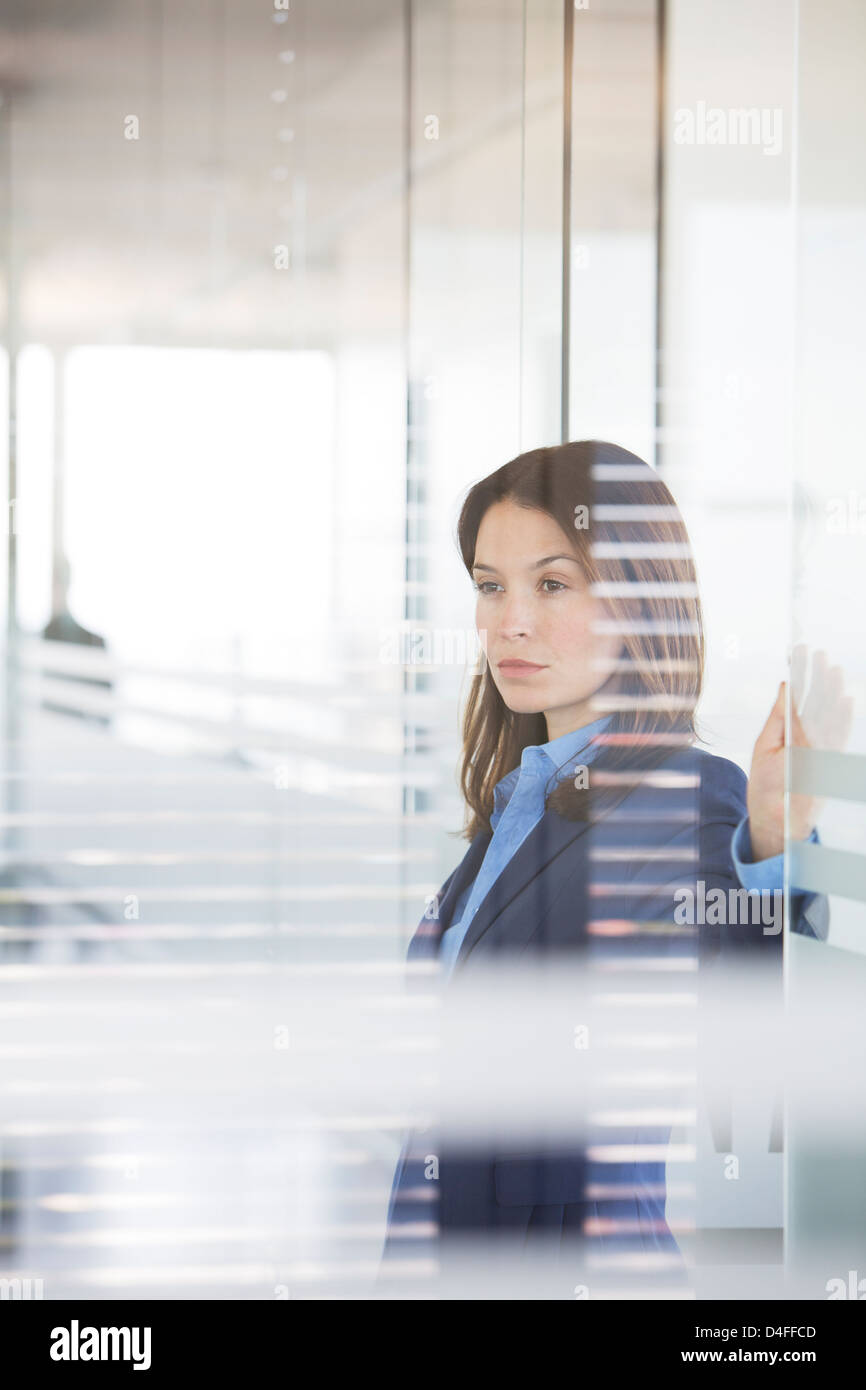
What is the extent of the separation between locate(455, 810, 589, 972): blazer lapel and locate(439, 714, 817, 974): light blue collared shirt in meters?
0.01

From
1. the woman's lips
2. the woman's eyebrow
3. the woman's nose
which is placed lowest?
the woman's lips

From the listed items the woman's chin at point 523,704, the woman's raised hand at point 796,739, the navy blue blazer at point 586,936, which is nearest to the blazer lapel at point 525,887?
the navy blue blazer at point 586,936

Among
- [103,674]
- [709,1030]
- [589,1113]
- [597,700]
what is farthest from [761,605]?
[103,674]

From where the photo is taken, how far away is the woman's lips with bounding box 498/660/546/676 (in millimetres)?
1903

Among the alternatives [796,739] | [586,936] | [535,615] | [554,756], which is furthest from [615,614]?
[586,936]

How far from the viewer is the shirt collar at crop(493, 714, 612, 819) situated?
6.28ft

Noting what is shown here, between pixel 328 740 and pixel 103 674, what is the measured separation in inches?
13.7

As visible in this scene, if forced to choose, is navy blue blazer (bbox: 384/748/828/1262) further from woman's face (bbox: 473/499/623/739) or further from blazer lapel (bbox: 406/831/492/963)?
woman's face (bbox: 473/499/623/739)

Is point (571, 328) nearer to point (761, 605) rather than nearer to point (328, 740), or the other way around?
point (761, 605)

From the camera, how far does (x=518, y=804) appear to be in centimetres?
192

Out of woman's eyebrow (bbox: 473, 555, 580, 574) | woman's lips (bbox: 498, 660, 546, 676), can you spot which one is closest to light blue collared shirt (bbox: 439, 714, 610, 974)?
woman's lips (bbox: 498, 660, 546, 676)

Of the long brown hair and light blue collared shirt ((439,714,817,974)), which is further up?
the long brown hair

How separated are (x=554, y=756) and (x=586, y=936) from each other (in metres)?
0.27
